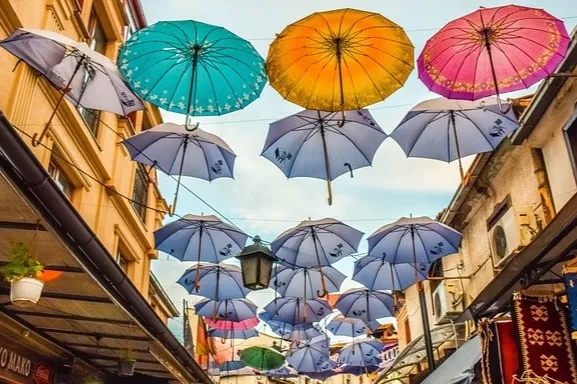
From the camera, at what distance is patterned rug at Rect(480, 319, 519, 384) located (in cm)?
688

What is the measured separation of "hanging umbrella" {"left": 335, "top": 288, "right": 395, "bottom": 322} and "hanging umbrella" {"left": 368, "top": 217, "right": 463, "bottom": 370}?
4758mm

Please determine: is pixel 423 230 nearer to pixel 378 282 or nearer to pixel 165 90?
pixel 378 282

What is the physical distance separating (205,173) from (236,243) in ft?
9.37

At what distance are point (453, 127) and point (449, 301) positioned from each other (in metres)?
7.67

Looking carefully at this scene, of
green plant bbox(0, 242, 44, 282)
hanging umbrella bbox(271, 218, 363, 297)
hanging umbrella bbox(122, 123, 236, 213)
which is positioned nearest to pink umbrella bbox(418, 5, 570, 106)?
hanging umbrella bbox(122, 123, 236, 213)

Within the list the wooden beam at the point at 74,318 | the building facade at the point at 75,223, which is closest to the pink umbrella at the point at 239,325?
the building facade at the point at 75,223

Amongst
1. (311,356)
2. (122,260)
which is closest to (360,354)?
(311,356)

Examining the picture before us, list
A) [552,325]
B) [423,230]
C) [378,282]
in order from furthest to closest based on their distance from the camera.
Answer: [378,282] → [423,230] → [552,325]

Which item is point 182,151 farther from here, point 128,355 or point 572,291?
point 572,291

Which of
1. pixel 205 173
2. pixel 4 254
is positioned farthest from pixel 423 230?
pixel 4 254

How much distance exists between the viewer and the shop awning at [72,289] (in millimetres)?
5027

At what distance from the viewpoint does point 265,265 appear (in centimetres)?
940

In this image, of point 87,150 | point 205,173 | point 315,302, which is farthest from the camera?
point 315,302

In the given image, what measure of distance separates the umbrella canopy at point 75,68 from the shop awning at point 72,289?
2.24m
